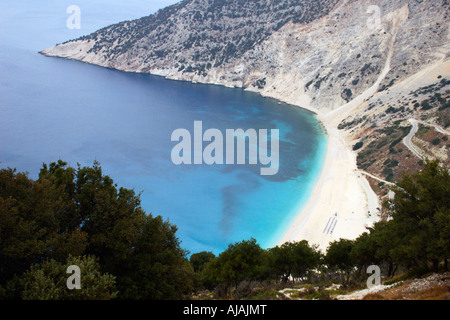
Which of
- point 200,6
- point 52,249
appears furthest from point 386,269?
point 200,6

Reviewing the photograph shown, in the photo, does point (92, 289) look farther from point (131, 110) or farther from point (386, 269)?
point (131, 110)

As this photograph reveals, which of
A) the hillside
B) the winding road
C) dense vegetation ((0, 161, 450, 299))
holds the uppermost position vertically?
the hillside

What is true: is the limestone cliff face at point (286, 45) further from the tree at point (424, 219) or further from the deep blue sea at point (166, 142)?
the tree at point (424, 219)

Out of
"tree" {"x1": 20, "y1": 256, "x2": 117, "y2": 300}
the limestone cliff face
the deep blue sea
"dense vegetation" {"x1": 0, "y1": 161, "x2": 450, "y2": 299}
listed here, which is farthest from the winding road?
"tree" {"x1": 20, "y1": 256, "x2": 117, "y2": 300}

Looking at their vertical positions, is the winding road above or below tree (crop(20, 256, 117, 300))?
above

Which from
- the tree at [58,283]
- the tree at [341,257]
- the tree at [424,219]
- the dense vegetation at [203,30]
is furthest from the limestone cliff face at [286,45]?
the tree at [58,283]

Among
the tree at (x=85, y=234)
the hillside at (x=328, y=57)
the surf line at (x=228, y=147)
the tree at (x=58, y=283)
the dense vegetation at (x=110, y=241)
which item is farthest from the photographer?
the hillside at (x=328, y=57)

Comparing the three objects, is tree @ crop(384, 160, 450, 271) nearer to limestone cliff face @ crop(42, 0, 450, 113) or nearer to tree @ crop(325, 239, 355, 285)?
tree @ crop(325, 239, 355, 285)
